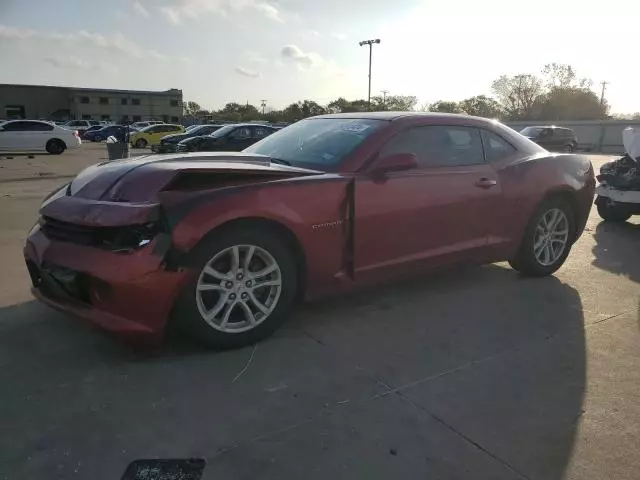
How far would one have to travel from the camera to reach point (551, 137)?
2897 cm

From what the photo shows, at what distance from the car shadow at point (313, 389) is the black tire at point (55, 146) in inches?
903

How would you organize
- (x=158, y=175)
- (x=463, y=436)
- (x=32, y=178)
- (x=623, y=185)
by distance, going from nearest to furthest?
1. (x=463, y=436)
2. (x=158, y=175)
3. (x=623, y=185)
4. (x=32, y=178)

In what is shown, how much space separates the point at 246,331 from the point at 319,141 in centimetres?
168

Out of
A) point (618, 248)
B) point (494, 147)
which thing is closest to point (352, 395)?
point (494, 147)

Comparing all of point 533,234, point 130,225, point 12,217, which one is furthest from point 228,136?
point 130,225

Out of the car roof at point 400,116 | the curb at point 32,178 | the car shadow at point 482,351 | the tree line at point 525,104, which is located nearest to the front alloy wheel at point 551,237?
the car shadow at point 482,351

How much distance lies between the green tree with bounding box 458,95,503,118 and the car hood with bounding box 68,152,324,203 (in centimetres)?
7494

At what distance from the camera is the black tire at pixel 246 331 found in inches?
124

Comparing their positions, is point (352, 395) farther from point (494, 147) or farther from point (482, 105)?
point (482, 105)

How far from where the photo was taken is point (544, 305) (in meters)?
4.42

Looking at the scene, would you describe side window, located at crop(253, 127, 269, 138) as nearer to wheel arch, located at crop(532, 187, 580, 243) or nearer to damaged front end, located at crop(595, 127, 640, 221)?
damaged front end, located at crop(595, 127, 640, 221)

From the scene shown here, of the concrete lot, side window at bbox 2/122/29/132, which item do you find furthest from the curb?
side window at bbox 2/122/29/132

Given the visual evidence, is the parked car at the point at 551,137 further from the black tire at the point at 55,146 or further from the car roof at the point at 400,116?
the car roof at the point at 400,116

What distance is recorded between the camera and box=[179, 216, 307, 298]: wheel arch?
10.4 ft
